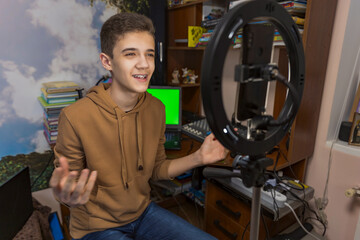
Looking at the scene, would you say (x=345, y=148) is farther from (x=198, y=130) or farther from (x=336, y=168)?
(x=198, y=130)

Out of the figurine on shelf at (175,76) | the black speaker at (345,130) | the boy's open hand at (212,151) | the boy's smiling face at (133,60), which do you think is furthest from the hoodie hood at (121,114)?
the black speaker at (345,130)

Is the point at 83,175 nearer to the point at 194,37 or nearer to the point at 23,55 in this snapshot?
the point at 23,55

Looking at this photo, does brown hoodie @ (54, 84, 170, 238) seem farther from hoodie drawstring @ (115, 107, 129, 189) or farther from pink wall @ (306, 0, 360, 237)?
pink wall @ (306, 0, 360, 237)

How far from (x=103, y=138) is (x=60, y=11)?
44.5 inches

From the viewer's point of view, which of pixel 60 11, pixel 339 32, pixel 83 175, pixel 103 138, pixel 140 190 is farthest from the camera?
pixel 60 11

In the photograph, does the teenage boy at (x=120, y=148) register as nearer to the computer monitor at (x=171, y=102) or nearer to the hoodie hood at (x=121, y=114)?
the hoodie hood at (x=121, y=114)

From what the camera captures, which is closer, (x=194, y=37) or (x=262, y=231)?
(x=262, y=231)

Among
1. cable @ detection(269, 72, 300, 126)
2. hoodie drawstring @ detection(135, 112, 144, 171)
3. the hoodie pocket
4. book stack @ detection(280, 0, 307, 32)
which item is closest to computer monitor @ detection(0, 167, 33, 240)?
the hoodie pocket

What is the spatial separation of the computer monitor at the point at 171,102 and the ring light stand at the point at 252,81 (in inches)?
48.0

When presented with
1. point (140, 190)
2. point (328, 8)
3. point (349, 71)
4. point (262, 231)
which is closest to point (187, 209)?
point (262, 231)

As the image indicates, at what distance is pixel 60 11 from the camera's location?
168 centimetres

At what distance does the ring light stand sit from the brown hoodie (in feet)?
1.91

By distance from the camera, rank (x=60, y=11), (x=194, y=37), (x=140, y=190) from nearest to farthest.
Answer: (x=140, y=190), (x=60, y=11), (x=194, y=37)

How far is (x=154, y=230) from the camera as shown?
3.51 ft
